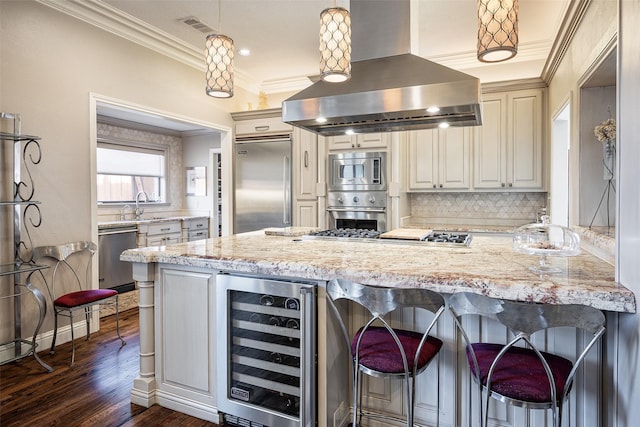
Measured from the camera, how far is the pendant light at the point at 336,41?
1760 millimetres

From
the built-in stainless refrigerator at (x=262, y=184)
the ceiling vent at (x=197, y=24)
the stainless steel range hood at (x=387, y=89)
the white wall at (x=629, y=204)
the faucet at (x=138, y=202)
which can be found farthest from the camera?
the faucet at (x=138, y=202)

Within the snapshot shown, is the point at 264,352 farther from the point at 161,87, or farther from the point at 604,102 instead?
the point at 161,87

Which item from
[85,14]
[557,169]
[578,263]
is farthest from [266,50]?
[578,263]

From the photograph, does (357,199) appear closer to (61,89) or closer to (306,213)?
(306,213)

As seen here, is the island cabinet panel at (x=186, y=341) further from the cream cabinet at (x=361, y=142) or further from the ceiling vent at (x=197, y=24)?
the cream cabinet at (x=361, y=142)

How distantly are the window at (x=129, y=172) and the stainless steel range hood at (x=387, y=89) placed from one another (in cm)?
450

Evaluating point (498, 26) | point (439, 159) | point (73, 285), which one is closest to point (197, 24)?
point (73, 285)

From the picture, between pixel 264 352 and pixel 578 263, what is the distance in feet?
5.10

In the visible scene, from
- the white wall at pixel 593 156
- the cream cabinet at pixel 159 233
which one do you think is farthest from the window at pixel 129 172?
the white wall at pixel 593 156

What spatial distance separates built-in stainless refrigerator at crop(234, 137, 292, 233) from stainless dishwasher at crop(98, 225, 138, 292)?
1389 millimetres

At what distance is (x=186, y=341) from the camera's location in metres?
2.07

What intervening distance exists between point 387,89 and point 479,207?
2.87 metres

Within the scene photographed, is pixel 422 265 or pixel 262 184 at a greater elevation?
pixel 262 184

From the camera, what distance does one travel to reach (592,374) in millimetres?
1446
